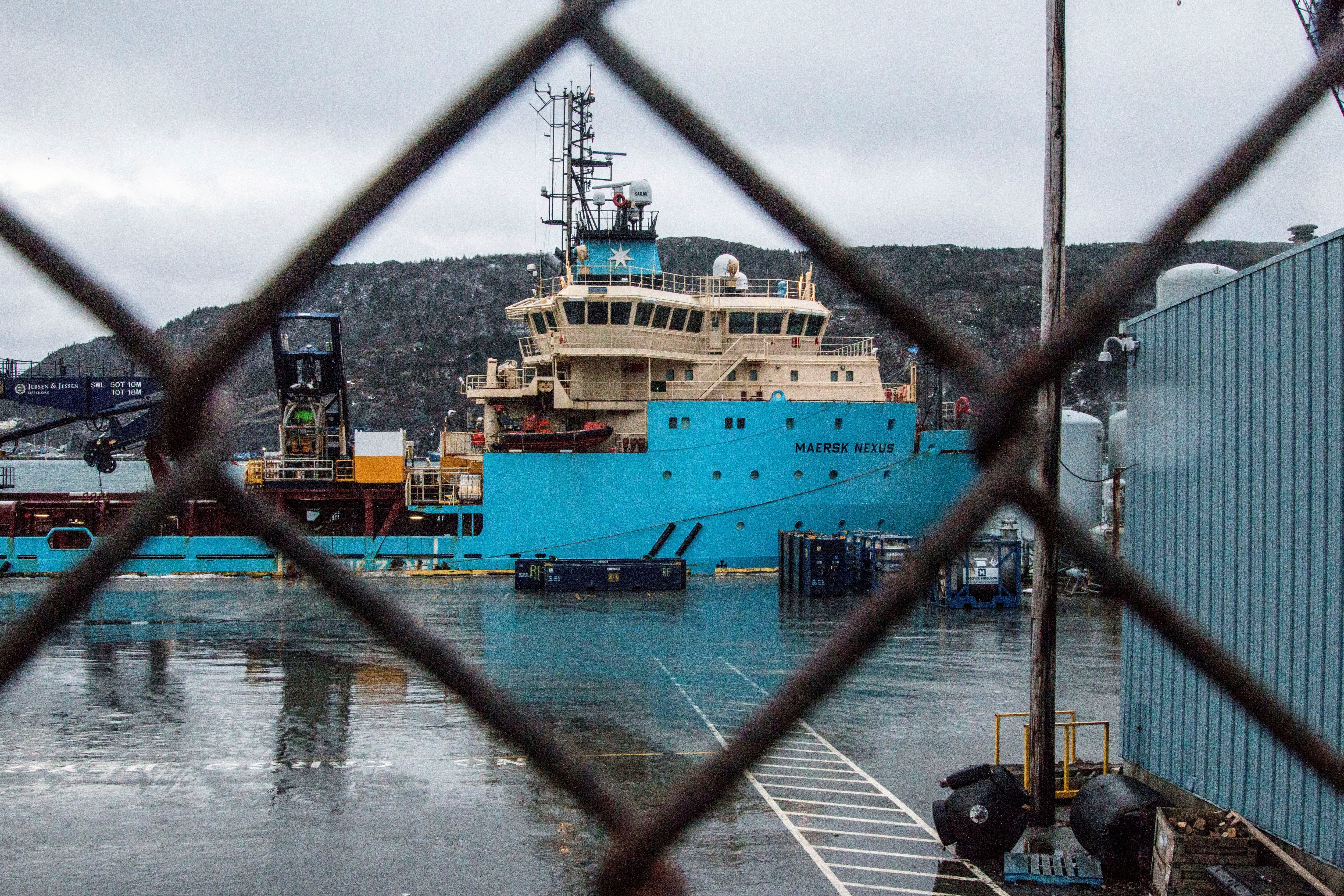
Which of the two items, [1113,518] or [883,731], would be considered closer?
[883,731]

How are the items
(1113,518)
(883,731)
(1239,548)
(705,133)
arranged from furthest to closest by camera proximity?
(1113,518), (883,731), (1239,548), (705,133)

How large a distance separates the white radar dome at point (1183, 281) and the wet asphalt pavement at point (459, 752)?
434cm

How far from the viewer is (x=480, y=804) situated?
7.76 metres

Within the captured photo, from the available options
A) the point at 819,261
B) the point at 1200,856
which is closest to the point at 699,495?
the point at 1200,856

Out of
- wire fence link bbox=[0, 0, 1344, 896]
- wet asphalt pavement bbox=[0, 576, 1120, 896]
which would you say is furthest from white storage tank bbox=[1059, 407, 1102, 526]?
wire fence link bbox=[0, 0, 1344, 896]

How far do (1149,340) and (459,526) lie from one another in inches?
829

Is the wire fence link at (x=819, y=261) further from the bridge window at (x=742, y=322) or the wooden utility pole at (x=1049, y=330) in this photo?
the bridge window at (x=742, y=322)

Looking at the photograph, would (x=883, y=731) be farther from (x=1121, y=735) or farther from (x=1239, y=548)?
(x=1239, y=548)

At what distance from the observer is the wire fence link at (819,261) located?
0.86 m

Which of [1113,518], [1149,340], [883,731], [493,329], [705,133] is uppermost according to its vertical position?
[493,329]

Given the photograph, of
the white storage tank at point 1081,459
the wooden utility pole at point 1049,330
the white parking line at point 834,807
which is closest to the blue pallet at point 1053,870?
the white parking line at point 834,807

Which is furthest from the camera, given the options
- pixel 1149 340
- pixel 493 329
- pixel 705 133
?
pixel 493 329

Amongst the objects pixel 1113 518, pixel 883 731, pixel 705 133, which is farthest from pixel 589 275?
pixel 705 133

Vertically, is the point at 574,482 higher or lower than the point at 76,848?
higher
